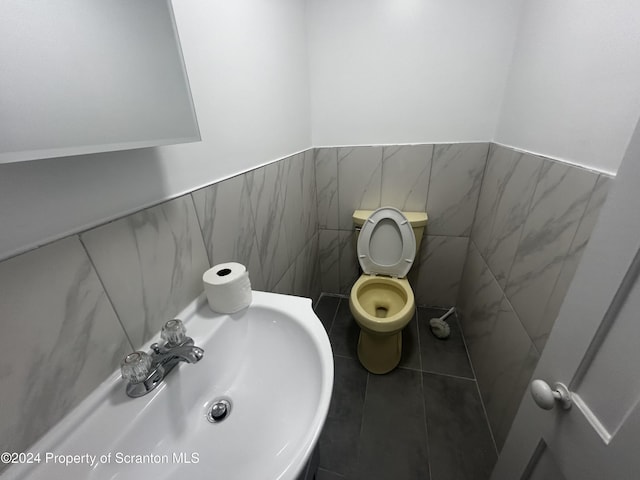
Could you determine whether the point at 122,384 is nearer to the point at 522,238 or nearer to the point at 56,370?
the point at 56,370

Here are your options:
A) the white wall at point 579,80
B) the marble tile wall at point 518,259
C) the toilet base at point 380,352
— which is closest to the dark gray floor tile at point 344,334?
the toilet base at point 380,352

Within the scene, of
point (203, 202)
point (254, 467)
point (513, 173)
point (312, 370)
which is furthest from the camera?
point (513, 173)

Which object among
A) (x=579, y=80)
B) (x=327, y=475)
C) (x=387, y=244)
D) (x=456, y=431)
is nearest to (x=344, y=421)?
(x=327, y=475)

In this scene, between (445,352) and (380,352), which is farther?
(445,352)

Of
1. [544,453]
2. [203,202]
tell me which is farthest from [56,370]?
[544,453]

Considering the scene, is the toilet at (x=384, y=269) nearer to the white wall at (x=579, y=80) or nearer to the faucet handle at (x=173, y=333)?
the white wall at (x=579, y=80)

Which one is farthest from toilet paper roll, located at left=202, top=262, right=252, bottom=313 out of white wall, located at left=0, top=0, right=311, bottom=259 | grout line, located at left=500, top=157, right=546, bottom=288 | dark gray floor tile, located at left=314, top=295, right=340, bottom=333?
dark gray floor tile, located at left=314, top=295, right=340, bottom=333

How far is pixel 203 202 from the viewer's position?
74cm

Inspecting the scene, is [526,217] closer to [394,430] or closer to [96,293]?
[394,430]

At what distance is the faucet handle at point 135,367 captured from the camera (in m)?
0.47

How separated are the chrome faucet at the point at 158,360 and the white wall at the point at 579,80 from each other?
110 centimetres

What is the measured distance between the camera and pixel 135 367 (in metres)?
0.48

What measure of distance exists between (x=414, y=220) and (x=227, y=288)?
3.92 feet

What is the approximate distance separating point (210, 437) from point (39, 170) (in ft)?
1.96
